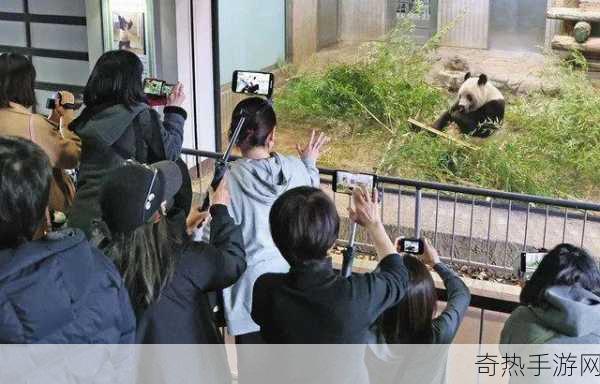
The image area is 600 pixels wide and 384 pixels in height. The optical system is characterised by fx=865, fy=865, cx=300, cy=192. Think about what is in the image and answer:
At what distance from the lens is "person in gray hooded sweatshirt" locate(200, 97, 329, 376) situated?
315 cm

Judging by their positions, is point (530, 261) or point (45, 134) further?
point (45, 134)

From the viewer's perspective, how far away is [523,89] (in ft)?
22.5

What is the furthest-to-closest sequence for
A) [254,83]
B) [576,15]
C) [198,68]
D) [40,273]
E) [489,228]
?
[198,68] < [576,15] < [489,228] < [254,83] < [40,273]

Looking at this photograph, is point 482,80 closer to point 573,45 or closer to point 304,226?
point 573,45

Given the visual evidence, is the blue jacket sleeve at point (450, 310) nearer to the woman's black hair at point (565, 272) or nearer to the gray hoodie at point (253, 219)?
the woman's black hair at point (565, 272)

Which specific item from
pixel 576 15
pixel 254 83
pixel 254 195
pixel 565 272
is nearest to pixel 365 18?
pixel 576 15

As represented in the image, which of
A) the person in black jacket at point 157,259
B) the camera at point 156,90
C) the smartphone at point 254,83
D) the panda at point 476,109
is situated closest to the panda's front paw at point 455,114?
the panda at point 476,109

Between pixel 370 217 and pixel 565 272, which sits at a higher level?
pixel 370 217

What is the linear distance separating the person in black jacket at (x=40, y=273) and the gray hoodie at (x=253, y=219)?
940 mm

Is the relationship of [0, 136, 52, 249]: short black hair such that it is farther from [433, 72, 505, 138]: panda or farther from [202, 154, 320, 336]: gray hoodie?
[433, 72, 505, 138]: panda

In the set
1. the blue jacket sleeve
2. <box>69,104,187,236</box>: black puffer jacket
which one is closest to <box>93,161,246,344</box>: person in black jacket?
the blue jacket sleeve

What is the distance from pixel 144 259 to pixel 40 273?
→ 36 cm

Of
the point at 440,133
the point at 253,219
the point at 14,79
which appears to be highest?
the point at 14,79

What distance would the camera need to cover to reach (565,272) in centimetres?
247
